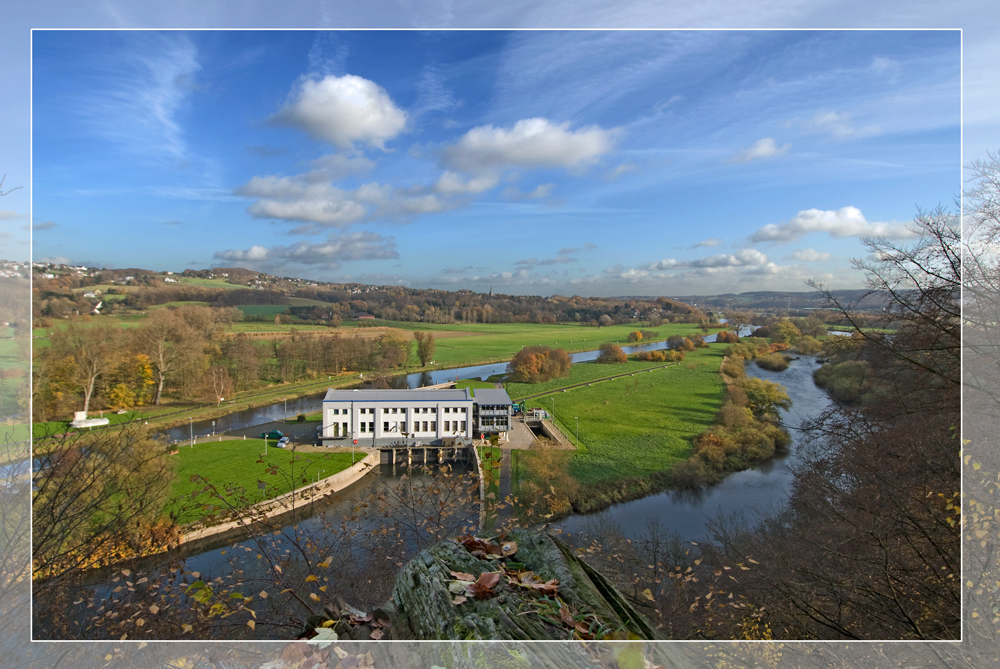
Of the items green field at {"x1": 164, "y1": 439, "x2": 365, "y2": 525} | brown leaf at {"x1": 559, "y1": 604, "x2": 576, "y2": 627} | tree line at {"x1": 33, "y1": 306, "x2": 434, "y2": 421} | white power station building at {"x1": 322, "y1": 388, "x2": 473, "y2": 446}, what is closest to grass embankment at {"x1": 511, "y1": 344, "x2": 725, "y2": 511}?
white power station building at {"x1": 322, "y1": 388, "x2": 473, "y2": 446}

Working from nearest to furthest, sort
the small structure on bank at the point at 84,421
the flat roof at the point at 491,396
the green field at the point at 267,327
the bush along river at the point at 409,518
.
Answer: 1. the bush along river at the point at 409,518
2. the small structure on bank at the point at 84,421
3. the green field at the point at 267,327
4. the flat roof at the point at 491,396

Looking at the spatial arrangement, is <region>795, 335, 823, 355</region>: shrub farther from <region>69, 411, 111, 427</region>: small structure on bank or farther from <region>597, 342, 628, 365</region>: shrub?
<region>69, 411, 111, 427</region>: small structure on bank

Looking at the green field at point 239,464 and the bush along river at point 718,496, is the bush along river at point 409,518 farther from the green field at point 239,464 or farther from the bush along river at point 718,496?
the green field at point 239,464

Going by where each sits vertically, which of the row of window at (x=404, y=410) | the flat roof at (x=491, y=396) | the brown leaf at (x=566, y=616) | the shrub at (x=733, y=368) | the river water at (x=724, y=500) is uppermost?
the shrub at (x=733, y=368)

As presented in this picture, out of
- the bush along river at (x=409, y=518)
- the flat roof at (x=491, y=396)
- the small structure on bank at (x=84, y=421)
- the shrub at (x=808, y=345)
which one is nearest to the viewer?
the bush along river at (x=409, y=518)

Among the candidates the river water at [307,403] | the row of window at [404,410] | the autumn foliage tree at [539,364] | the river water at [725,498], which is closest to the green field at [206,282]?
the river water at [307,403]

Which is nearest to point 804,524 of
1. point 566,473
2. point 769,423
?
point 769,423

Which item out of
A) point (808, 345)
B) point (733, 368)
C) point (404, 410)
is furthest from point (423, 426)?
point (808, 345)

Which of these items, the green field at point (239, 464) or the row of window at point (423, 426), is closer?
the green field at point (239, 464)
